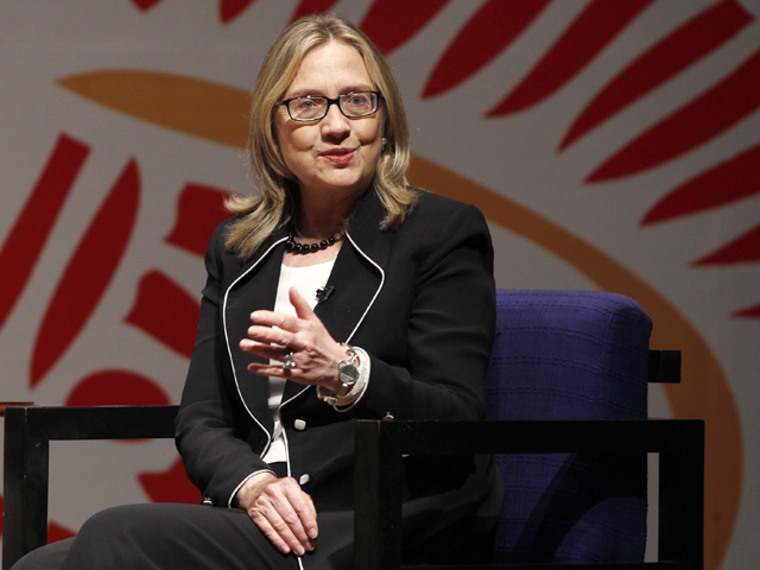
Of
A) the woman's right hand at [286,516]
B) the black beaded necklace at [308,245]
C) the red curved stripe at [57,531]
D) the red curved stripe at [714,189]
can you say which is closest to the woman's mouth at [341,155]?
the black beaded necklace at [308,245]

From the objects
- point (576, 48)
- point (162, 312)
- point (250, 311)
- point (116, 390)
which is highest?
point (576, 48)

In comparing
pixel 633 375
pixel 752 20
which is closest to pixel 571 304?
pixel 633 375

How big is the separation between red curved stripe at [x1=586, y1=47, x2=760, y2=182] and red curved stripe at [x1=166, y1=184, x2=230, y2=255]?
3.69 feet

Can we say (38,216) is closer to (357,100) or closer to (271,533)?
(357,100)

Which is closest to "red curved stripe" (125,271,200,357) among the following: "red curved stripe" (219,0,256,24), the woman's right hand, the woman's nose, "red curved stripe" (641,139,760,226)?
"red curved stripe" (219,0,256,24)

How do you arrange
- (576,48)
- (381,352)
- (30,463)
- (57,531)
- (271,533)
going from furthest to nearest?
(576,48) → (57,531) → (30,463) → (381,352) → (271,533)

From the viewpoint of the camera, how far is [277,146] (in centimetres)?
265

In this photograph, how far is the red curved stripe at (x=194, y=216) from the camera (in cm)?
416

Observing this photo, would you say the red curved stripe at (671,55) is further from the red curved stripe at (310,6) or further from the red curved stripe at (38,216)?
the red curved stripe at (38,216)

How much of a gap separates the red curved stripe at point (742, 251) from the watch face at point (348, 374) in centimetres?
228

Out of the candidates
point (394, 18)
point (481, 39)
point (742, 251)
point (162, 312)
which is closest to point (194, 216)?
point (162, 312)

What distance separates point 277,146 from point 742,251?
2025mm

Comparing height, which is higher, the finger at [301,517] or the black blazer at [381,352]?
the black blazer at [381,352]

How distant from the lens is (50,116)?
13.6ft
